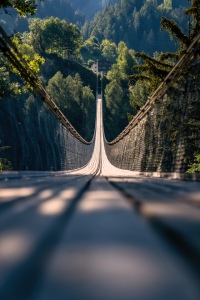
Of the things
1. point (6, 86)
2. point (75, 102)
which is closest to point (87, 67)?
point (75, 102)

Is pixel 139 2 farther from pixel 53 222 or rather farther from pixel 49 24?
pixel 53 222

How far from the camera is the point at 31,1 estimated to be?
734 centimetres

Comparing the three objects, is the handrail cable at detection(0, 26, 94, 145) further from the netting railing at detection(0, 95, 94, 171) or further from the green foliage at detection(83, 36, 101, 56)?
the green foliage at detection(83, 36, 101, 56)

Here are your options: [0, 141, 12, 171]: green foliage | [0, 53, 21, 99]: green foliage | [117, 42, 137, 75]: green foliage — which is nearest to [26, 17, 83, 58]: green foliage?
[117, 42, 137, 75]: green foliage

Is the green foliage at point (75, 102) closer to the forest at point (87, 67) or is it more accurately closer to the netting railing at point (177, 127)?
the forest at point (87, 67)

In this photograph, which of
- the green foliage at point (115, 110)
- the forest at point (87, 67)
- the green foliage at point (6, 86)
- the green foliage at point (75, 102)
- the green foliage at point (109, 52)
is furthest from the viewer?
the green foliage at point (109, 52)

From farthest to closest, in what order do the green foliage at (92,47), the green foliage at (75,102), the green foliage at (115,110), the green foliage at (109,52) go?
1. the green foliage at (92,47)
2. the green foliage at (109,52)
3. the green foliage at (115,110)
4. the green foliage at (75,102)

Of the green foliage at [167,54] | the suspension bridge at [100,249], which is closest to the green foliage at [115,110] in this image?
the green foliage at [167,54]

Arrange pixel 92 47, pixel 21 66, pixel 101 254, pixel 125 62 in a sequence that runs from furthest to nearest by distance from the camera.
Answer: pixel 92 47, pixel 125 62, pixel 21 66, pixel 101 254

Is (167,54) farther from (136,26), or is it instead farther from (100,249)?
(136,26)

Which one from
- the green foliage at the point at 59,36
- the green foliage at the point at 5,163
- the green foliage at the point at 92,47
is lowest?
the green foliage at the point at 5,163

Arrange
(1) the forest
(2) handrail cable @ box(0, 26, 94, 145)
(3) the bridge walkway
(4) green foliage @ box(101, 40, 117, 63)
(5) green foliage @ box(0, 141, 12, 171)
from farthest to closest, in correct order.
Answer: (4) green foliage @ box(101, 40, 117, 63)
(1) the forest
(2) handrail cable @ box(0, 26, 94, 145)
(5) green foliage @ box(0, 141, 12, 171)
(3) the bridge walkway

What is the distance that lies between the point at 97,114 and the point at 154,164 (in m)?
45.7

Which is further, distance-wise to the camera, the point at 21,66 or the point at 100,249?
the point at 21,66
